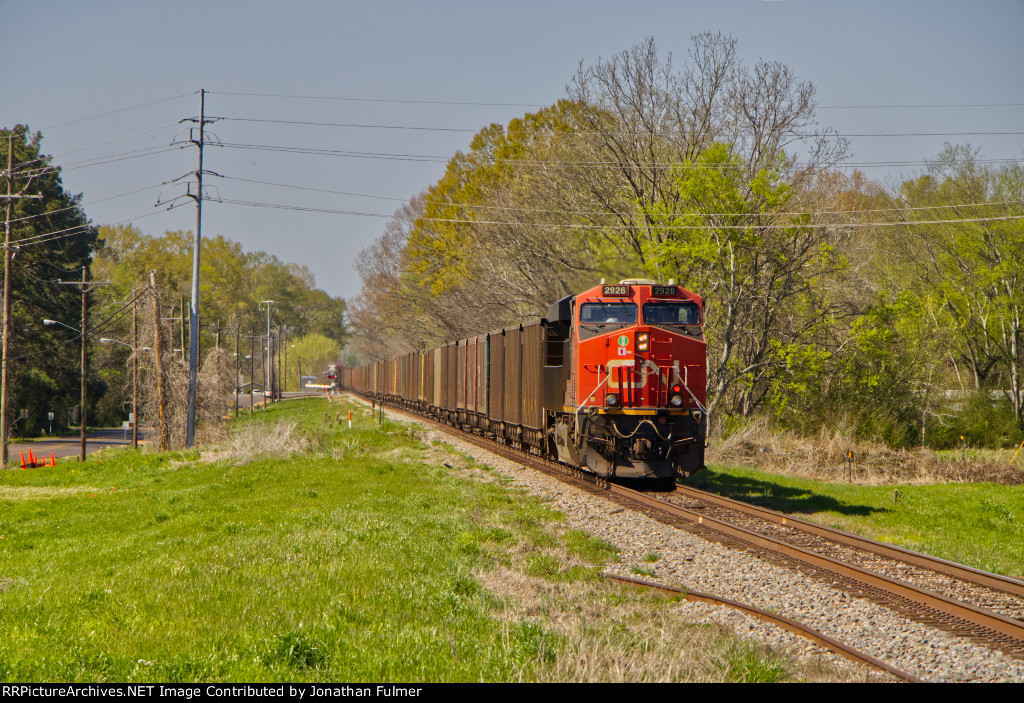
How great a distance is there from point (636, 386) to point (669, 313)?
1.86 m

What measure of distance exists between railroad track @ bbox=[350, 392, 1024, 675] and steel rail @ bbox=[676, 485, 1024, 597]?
0.01 meters

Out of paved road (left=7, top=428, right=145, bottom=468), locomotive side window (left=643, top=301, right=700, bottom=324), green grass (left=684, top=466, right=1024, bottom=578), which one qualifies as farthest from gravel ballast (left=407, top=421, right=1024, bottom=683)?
paved road (left=7, top=428, right=145, bottom=468)

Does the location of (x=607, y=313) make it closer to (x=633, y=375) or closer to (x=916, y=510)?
(x=633, y=375)

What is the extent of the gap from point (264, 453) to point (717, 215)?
685 inches

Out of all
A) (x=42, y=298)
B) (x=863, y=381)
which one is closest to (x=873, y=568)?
(x=863, y=381)

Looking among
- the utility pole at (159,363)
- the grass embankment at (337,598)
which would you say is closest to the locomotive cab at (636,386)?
the grass embankment at (337,598)

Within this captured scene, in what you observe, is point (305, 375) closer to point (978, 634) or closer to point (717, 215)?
point (717, 215)

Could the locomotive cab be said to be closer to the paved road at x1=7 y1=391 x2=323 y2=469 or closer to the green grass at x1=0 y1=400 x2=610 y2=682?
the green grass at x1=0 y1=400 x2=610 y2=682

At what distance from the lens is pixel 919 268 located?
1636 inches

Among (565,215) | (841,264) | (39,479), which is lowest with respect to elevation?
(39,479)

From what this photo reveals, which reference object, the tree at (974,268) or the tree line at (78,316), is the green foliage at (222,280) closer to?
the tree line at (78,316)

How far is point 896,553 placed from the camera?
11102mm

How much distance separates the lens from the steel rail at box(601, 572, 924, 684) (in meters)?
6.68
